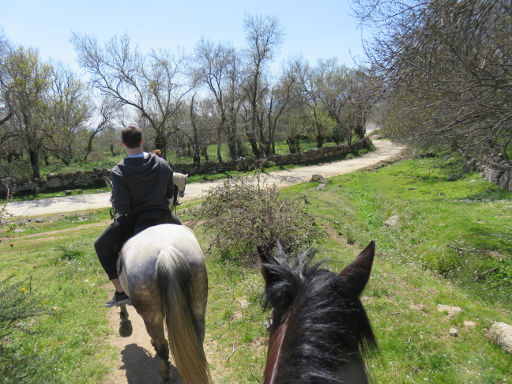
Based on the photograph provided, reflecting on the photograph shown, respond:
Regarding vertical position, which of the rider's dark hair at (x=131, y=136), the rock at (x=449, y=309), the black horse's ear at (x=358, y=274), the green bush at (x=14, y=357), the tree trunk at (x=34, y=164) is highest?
the tree trunk at (x=34, y=164)

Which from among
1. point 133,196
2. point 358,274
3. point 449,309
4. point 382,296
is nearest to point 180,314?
point 133,196

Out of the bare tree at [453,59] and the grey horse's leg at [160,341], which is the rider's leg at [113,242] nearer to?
the grey horse's leg at [160,341]

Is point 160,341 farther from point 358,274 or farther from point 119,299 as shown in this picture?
point 358,274

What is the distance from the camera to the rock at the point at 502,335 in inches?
154

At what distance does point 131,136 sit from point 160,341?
8.03ft

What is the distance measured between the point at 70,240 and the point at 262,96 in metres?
23.7

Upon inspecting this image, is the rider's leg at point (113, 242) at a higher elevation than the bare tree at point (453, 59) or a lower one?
lower

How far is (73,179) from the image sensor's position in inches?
848

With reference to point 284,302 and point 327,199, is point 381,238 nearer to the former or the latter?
point 327,199

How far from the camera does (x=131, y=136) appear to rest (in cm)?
362

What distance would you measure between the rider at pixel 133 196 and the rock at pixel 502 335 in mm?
4764

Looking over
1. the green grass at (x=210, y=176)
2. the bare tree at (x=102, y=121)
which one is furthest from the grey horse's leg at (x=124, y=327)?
the bare tree at (x=102, y=121)

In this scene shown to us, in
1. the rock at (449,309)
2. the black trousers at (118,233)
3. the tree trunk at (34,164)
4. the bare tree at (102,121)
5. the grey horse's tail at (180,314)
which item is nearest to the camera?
the grey horse's tail at (180,314)

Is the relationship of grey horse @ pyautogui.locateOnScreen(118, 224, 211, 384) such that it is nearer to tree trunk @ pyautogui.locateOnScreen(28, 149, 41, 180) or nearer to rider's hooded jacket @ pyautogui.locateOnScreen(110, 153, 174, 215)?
rider's hooded jacket @ pyautogui.locateOnScreen(110, 153, 174, 215)
